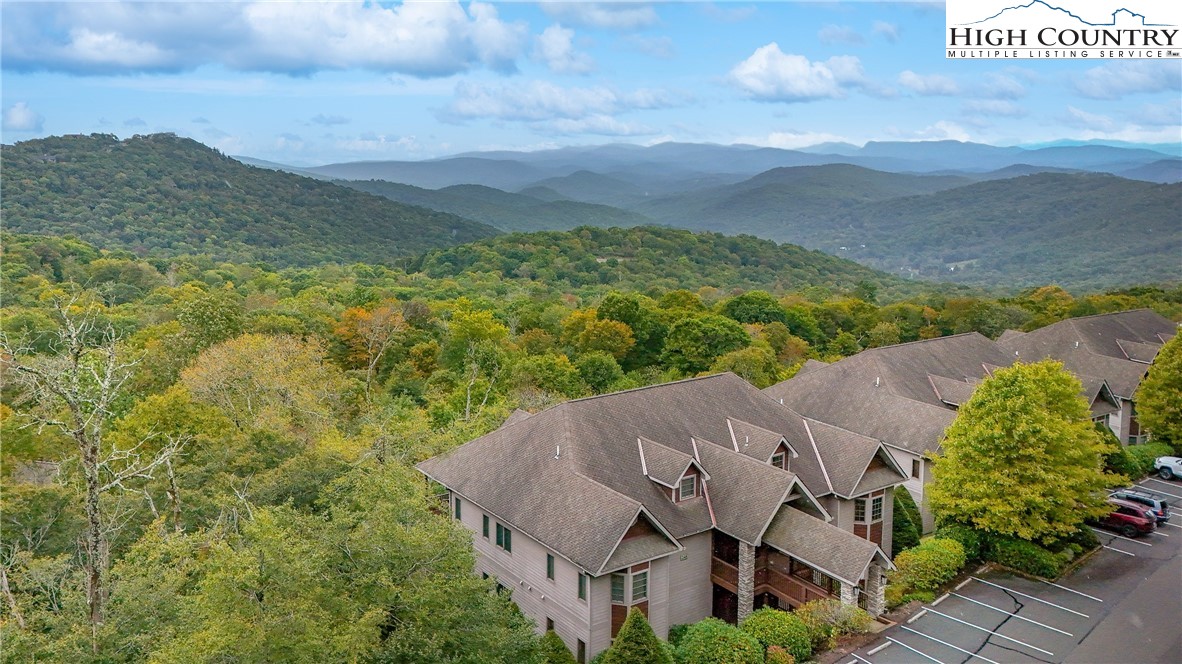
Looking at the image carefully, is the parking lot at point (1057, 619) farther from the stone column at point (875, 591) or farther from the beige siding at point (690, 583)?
the beige siding at point (690, 583)

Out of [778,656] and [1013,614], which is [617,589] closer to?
[778,656]

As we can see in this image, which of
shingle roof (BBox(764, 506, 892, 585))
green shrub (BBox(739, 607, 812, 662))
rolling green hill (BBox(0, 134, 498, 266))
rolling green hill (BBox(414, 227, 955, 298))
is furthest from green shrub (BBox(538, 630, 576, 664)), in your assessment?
rolling green hill (BBox(0, 134, 498, 266))

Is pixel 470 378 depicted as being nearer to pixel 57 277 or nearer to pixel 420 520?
pixel 420 520

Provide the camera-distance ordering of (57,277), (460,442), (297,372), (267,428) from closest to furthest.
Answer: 1. (267,428)
2. (460,442)
3. (297,372)
4. (57,277)

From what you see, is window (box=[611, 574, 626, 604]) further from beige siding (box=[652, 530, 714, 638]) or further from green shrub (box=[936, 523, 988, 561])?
green shrub (box=[936, 523, 988, 561])

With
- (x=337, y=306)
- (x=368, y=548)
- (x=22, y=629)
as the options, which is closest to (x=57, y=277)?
(x=337, y=306)

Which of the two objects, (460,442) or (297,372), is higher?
(297,372)

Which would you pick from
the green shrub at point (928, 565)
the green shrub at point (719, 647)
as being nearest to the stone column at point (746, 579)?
the green shrub at point (719, 647)
